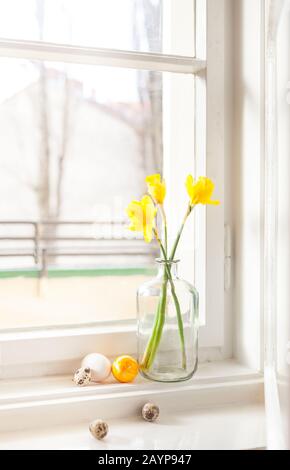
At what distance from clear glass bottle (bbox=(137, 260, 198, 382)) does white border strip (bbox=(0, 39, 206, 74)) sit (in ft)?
1.57

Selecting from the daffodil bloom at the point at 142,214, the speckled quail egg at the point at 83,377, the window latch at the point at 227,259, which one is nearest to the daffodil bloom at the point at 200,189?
the daffodil bloom at the point at 142,214

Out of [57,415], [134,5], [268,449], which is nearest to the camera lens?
[268,449]

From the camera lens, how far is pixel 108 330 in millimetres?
1311

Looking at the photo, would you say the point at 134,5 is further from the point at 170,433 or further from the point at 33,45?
the point at 170,433

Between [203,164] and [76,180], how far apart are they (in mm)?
315

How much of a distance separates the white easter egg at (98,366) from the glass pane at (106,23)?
74cm

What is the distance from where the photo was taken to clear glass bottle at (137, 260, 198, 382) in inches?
48.1

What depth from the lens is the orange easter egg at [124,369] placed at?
1.20m

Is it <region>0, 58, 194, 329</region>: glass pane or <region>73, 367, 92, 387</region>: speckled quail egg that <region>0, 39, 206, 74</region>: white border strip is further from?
<region>73, 367, 92, 387</region>: speckled quail egg

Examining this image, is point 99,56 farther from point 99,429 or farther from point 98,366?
point 99,429

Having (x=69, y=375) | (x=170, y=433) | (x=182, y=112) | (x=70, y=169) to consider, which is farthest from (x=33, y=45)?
(x=170, y=433)

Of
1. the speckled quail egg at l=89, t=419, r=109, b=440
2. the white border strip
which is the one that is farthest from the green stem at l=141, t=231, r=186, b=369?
the white border strip

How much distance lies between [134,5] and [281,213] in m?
0.70

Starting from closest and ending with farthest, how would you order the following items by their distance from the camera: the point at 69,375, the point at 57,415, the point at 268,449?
the point at 268,449 → the point at 57,415 → the point at 69,375
